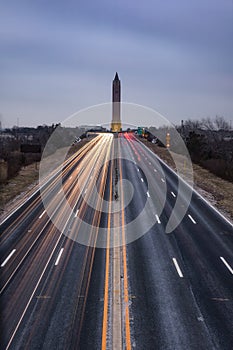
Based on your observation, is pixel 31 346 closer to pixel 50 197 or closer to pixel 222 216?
pixel 222 216

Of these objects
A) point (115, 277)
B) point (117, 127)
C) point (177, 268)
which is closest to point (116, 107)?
point (117, 127)

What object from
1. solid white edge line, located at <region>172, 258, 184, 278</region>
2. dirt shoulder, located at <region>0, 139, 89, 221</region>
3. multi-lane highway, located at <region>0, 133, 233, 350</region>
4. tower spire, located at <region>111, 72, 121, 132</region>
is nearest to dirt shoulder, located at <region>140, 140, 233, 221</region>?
multi-lane highway, located at <region>0, 133, 233, 350</region>

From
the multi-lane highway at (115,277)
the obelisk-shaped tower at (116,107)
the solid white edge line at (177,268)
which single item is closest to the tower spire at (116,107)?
the obelisk-shaped tower at (116,107)

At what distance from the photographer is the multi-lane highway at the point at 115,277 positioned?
1084 centimetres

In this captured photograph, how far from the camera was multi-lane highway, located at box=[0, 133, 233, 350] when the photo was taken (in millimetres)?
10844

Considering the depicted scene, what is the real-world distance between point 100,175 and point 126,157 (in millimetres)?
17391

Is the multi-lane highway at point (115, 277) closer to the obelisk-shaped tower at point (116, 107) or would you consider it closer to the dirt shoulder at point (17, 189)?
the dirt shoulder at point (17, 189)

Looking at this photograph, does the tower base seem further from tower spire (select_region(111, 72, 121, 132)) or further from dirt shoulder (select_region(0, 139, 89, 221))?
dirt shoulder (select_region(0, 139, 89, 221))

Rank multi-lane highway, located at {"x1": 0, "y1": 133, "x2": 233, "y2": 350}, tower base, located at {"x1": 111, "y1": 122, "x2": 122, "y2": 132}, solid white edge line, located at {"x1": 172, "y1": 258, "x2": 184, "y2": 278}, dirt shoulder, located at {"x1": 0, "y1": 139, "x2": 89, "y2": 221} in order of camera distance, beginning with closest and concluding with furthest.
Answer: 1. multi-lane highway, located at {"x1": 0, "y1": 133, "x2": 233, "y2": 350}
2. solid white edge line, located at {"x1": 172, "y1": 258, "x2": 184, "y2": 278}
3. dirt shoulder, located at {"x1": 0, "y1": 139, "x2": 89, "y2": 221}
4. tower base, located at {"x1": 111, "y1": 122, "x2": 122, "y2": 132}

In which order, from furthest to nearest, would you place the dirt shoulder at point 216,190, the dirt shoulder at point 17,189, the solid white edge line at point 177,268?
the dirt shoulder at point 216,190 < the dirt shoulder at point 17,189 < the solid white edge line at point 177,268

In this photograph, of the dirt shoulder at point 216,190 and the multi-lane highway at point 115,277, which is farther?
the dirt shoulder at point 216,190

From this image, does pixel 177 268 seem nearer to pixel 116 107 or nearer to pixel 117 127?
pixel 117 127

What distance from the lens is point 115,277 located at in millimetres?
14594

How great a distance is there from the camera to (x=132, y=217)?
23.8 m
